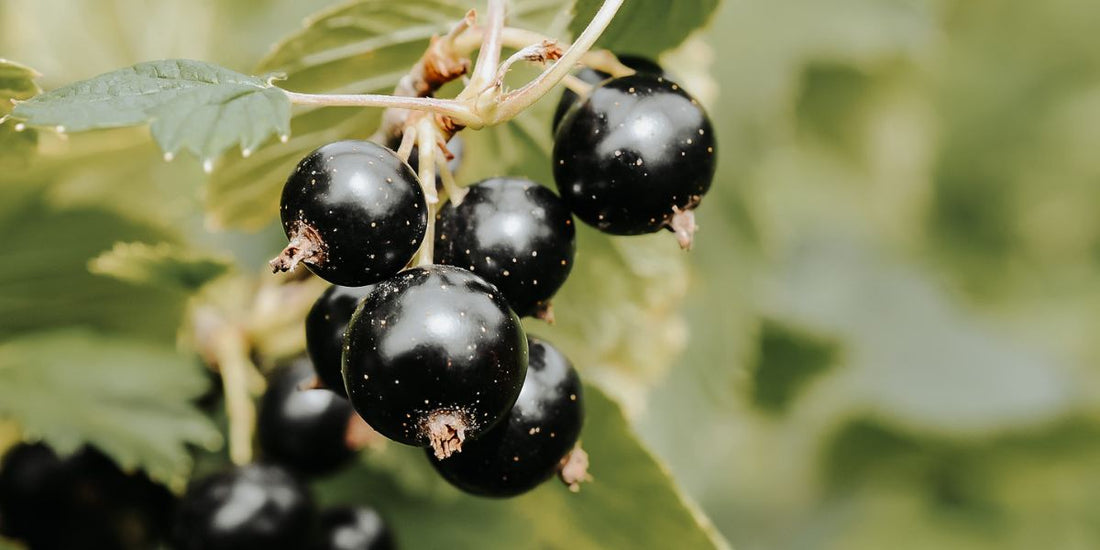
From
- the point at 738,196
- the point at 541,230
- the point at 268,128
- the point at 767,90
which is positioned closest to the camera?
the point at 268,128

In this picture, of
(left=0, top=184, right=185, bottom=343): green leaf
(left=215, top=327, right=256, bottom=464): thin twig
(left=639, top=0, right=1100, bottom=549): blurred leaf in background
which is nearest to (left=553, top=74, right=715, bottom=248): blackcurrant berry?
(left=215, top=327, right=256, bottom=464): thin twig

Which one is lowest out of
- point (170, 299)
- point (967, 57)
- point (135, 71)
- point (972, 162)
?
point (170, 299)

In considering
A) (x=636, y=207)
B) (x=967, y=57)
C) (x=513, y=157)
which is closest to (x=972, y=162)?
(x=967, y=57)

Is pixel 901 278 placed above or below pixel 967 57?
below

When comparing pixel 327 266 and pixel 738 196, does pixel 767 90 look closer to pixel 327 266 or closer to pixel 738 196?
pixel 738 196

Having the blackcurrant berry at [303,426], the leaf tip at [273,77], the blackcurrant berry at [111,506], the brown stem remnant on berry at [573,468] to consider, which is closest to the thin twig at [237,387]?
the blackcurrant berry at [303,426]

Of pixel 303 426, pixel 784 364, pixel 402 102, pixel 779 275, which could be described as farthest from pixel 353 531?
pixel 779 275

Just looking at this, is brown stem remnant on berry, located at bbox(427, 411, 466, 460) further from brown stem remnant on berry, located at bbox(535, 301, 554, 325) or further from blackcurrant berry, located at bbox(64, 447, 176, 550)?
blackcurrant berry, located at bbox(64, 447, 176, 550)
